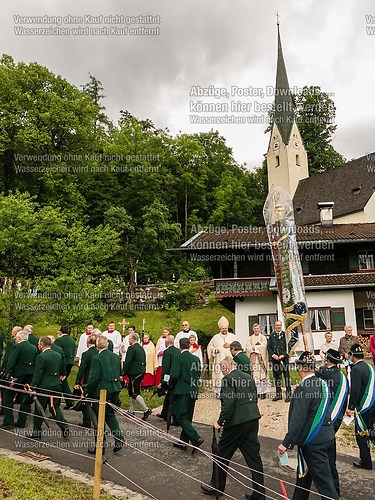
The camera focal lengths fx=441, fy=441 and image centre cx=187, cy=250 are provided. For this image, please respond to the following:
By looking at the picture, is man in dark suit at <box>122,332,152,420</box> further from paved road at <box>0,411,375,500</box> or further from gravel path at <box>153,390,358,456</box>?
gravel path at <box>153,390,358,456</box>

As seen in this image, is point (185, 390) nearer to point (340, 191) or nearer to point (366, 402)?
point (366, 402)

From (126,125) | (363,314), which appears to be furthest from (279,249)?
(126,125)

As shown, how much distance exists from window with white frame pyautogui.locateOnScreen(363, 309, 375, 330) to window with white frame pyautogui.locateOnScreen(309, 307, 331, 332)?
8.41 feet

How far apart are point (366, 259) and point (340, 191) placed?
42.6ft

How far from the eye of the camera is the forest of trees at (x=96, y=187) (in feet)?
49.2

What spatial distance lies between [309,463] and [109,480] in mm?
2823

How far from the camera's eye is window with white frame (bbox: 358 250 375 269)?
23031mm

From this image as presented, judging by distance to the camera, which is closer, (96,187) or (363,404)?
(363,404)

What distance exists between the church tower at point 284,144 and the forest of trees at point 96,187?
12.3ft

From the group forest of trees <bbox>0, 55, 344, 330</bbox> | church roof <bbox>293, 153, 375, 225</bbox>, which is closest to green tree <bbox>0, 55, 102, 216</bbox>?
forest of trees <bbox>0, 55, 344, 330</bbox>

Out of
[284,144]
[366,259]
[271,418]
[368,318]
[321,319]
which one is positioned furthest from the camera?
[284,144]

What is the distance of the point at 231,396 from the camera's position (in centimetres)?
556

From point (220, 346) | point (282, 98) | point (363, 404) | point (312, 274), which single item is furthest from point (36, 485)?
point (282, 98)

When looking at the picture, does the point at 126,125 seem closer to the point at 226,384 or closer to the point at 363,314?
the point at 363,314
